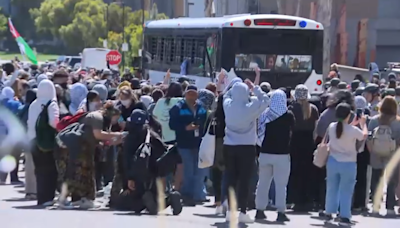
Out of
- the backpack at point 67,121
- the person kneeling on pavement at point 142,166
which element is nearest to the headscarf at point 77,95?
the backpack at point 67,121

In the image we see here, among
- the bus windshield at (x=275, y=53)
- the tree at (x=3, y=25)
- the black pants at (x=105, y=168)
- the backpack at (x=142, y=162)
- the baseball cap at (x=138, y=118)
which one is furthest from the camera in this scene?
the tree at (x=3, y=25)

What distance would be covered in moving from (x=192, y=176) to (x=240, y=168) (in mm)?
2767

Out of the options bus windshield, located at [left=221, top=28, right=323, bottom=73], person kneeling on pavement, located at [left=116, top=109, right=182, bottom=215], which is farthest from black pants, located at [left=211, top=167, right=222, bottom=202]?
bus windshield, located at [left=221, top=28, right=323, bottom=73]

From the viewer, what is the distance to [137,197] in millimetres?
12922

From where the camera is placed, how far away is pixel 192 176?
580 inches

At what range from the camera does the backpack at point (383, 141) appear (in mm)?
13648

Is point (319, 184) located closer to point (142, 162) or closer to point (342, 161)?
point (342, 161)

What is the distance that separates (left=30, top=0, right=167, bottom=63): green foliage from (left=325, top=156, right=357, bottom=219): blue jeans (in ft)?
172

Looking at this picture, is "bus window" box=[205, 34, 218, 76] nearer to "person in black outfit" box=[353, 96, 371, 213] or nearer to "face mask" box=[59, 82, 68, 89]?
"face mask" box=[59, 82, 68, 89]

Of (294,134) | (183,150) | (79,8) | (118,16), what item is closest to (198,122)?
(183,150)

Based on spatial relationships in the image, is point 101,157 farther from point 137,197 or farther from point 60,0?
point 60,0

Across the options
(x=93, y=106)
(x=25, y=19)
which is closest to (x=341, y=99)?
(x=93, y=106)

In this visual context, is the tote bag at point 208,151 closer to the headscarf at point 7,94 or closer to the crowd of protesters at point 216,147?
the crowd of protesters at point 216,147

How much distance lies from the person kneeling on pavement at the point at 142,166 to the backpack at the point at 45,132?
1246 mm
